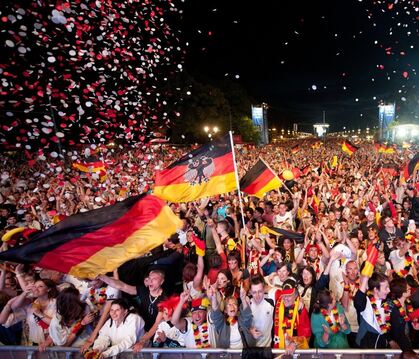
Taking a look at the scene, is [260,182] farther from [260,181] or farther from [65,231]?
[65,231]

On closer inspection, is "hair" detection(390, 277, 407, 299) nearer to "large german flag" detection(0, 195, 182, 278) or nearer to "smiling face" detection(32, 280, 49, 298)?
"large german flag" detection(0, 195, 182, 278)

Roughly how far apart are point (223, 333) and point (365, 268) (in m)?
1.86

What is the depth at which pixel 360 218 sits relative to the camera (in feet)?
29.5

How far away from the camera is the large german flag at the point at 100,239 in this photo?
3.92 meters

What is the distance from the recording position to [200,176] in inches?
252

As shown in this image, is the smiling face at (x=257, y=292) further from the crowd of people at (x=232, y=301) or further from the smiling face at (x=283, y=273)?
the smiling face at (x=283, y=273)

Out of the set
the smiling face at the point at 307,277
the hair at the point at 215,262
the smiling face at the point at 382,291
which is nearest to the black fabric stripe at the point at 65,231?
the hair at the point at 215,262

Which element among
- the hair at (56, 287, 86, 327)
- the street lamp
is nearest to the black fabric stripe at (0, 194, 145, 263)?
the hair at (56, 287, 86, 327)

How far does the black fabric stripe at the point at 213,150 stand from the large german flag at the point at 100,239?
5.88 ft

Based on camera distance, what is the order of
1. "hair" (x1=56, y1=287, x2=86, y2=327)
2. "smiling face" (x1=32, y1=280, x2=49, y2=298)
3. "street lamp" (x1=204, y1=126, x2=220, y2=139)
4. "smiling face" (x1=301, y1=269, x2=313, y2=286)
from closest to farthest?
"hair" (x1=56, y1=287, x2=86, y2=327) < "smiling face" (x1=32, y1=280, x2=49, y2=298) < "smiling face" (x1=301, y1=269, x2=313, y2=286) < "street lamp" (x1=204, y1=126, x2=220, y2=139)

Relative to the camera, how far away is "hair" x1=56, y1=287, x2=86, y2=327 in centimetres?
403

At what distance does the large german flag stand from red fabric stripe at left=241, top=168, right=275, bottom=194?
149 inches

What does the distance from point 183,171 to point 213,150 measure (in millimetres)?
711

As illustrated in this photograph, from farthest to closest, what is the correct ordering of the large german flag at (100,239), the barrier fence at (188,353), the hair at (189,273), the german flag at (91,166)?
the german flag at (91,166), the hair at (189,273), the large german flag at (100,239), the barrier fence at (188,353)
